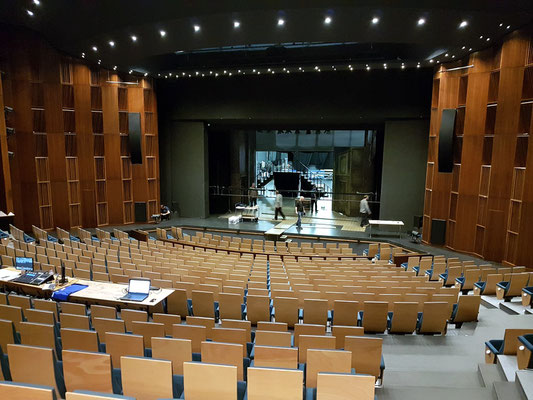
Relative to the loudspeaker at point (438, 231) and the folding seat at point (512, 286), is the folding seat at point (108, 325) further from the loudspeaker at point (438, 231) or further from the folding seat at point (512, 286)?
the loudspeaker at point (438, 231)

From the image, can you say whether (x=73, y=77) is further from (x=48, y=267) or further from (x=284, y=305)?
(x=284, y=305)

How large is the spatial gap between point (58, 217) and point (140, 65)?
6.15m

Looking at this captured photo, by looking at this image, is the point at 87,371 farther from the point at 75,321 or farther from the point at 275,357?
the point at 275,357

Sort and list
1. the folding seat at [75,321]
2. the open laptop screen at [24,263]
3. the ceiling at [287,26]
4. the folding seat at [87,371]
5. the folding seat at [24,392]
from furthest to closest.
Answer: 1. the ceiling at [287,26]
2. the open laptop screen at [24,263]
3. the folding seat at [75,321]
4. the folding seat at [87,371]
5. the folding seat at [24,392]

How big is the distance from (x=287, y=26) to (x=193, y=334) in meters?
7.84

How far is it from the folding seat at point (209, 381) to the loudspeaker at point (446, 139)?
33.1 feet

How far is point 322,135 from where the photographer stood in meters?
18.8

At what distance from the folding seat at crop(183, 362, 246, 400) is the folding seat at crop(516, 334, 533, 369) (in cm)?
271

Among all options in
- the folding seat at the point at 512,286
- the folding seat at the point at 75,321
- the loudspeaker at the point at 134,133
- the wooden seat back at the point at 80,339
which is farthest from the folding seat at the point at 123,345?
the loudspeaker at the point at 134,133

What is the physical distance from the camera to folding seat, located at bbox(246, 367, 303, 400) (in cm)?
262

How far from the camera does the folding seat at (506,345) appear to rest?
370 centimetres

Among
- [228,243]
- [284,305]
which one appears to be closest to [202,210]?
[228,243]

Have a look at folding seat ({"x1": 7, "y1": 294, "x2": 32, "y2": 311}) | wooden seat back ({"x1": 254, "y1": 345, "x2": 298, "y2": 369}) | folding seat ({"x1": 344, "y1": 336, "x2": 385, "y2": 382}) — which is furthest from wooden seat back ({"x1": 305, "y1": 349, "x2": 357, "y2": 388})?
folding seat ({"x1": 7, "y1": 294, "x2": 32, "y2": 311})

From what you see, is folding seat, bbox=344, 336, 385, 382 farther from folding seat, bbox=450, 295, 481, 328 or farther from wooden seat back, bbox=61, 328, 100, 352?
wooden seat back, bbox=61, 328, 100, 352
